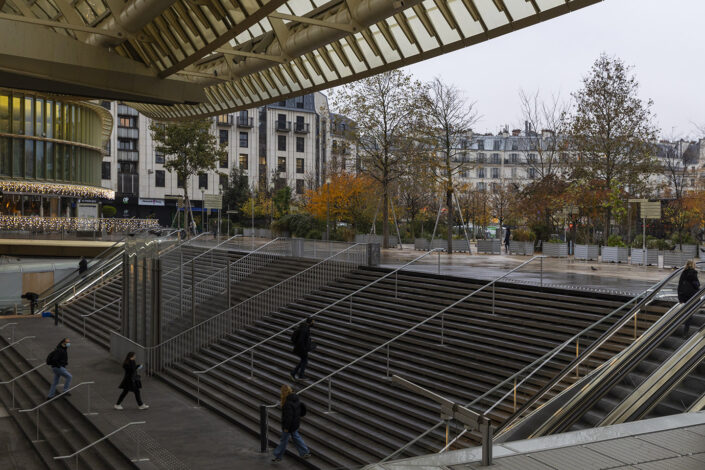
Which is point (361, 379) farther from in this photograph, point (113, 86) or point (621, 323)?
point (113, 86)

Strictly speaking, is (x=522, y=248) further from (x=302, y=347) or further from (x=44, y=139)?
(x=44, y=139)

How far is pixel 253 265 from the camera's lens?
27359mm

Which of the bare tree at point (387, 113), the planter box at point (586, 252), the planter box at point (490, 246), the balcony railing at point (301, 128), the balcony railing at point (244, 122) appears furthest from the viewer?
the balcony railing at point (301, 128)

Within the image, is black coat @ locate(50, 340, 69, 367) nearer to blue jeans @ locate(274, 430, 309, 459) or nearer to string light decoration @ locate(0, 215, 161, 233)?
blue jeans @ locate(274, 430, 309, 459)

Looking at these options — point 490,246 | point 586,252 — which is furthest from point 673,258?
point 490,246

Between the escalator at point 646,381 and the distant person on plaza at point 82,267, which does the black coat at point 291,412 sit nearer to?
the escalator at point 646,381

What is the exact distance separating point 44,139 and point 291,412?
135 feet

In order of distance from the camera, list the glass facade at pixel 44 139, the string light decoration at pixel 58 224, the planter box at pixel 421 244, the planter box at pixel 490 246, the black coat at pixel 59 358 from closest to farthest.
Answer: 1. the black coat at pixel 59 358
2. the planter box at pixel 490 246
3. the planter box at pixel 421 244
4. the string light decoration at pixel 58 224
5. the glass facade at pixel 44 139

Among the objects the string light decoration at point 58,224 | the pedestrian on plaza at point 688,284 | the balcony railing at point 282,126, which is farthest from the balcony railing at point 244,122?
the pedestrian on plaza at point 688,284

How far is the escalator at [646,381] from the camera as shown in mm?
9539

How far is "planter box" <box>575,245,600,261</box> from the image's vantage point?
30.8 metres

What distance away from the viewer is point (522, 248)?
3644 centimetres

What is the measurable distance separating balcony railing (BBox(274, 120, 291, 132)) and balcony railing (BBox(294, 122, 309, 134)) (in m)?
1.12

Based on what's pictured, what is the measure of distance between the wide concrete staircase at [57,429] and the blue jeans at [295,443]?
257cm
